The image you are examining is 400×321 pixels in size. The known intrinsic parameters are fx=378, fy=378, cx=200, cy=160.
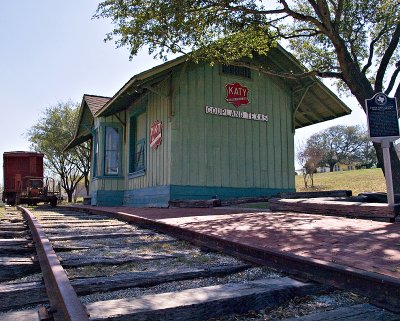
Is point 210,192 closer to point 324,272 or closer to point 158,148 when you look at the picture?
point 158,148

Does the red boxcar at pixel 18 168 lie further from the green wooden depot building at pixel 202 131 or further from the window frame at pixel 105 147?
the window frame at pixel 105 147

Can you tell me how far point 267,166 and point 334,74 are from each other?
156 inches

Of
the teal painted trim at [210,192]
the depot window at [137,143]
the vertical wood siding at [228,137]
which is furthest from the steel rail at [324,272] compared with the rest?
the depot window at [137,143]

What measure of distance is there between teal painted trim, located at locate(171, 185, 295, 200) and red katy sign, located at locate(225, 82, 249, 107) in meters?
2.98

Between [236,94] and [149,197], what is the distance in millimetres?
4650

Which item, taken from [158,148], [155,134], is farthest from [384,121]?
[155,134]

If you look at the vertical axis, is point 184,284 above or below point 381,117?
below

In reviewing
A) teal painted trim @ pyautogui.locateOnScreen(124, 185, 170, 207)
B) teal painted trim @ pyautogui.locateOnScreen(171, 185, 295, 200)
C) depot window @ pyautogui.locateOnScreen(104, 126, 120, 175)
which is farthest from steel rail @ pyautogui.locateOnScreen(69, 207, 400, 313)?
depot window @ pyautogui.locateOnScreen(104, 126, 120, 175)

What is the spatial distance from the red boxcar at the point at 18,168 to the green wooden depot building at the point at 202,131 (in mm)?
9762

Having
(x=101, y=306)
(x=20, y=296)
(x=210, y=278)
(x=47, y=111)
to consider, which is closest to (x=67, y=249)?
(x=20, y=296)

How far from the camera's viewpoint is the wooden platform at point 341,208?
577 cm

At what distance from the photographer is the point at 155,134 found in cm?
1286

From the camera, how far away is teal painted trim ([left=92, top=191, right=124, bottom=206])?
1501cm

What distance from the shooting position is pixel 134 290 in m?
2.72
